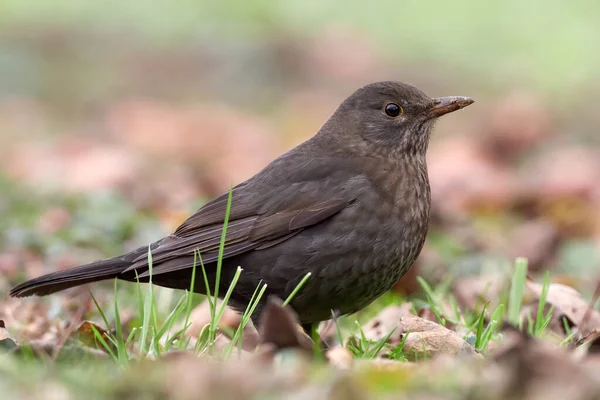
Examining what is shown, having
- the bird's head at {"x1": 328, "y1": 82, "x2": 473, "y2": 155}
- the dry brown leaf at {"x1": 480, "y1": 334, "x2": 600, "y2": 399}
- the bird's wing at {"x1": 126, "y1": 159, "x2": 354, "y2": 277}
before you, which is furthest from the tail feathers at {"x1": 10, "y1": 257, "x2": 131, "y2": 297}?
the dry brown leaf at {"x1": 480, "y1": 334, "x2": 600, "y2": 399}

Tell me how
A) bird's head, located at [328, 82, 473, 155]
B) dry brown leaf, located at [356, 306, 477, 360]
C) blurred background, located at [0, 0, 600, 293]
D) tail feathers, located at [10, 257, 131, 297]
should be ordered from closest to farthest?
dry brown leaf, located at [356, 306, 477, 360] < tail feathers, located at [10, 257, 131, 297] < bird's head, located at [328, 82, 473, 155] < blurred background, located at [0, 0, 600, 293]

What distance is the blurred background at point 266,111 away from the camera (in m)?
6.46

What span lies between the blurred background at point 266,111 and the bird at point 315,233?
0.96 metres

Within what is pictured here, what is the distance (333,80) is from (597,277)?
27.8 ft

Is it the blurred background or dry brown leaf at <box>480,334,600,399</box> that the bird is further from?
dry brown leaf at <box>480,334,600,399</box>

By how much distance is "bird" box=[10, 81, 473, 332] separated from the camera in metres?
4.30

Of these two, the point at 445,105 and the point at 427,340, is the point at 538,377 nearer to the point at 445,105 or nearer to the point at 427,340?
the point at 427,340

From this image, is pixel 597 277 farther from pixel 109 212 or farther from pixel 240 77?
pixel 240 77

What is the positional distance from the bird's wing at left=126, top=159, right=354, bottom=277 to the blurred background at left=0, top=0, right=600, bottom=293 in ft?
3.64

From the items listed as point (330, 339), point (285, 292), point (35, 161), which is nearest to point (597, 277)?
point (330, 339)

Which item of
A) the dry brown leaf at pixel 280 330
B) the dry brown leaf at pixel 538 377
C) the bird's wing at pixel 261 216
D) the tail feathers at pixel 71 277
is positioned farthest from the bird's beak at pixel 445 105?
the dry brown leaf at pixel 538 377

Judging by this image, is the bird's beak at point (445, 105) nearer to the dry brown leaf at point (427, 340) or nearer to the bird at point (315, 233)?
the bird at point (315, 233)

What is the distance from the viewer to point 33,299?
528cm

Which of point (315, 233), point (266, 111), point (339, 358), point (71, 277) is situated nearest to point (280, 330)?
point (339, 358)
